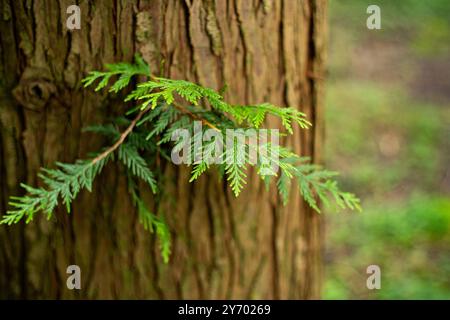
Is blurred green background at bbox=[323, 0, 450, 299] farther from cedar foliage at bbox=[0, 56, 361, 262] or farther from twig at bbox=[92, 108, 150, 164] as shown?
twig at bbox=[92, 108, 150, 164]

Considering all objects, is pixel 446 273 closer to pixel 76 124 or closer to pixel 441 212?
pixel 441 212

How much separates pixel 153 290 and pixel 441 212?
10.8ft

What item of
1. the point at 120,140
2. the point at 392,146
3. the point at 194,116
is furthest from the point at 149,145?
the point at 392,146

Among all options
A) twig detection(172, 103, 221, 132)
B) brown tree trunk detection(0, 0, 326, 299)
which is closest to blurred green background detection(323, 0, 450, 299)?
brown tree trunk detection(0, 0, 326, 299)

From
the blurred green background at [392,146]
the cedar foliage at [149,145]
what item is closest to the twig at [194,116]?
the cedar foliage at [149,145]

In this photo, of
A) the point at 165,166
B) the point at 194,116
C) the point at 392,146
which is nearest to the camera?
the point at 194,116

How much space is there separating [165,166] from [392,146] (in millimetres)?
4136

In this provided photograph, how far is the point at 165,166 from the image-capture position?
6.80ft

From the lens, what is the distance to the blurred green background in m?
4.25

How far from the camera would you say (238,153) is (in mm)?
1511

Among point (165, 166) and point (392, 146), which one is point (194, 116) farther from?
point (392, 146)

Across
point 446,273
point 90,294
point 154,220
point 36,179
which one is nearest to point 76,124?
point 36,179

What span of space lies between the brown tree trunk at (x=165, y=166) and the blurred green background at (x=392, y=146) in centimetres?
192

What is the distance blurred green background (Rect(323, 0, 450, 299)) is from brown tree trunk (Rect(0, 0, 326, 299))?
1.92 meters
